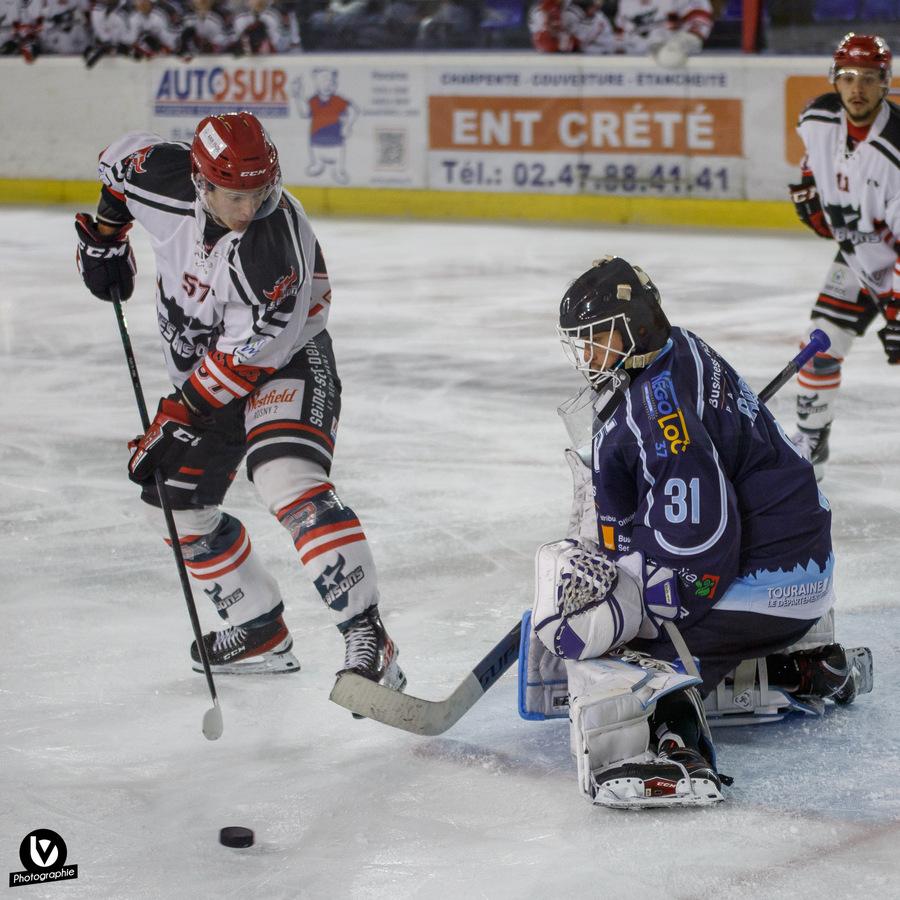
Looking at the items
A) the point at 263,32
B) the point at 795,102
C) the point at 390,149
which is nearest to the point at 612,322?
the point at 795,102

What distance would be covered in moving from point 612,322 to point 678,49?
754 cm

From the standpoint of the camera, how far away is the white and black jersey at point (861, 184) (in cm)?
467

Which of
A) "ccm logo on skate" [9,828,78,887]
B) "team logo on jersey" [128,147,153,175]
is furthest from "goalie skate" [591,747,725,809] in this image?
"team logo on jersey" [128,147,153,175]

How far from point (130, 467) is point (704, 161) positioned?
7.41 meters

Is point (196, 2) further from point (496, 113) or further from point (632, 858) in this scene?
point (632, 858)

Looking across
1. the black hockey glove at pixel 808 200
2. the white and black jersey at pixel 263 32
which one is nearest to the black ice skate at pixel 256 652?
the black hockey glove at pixel 808 200

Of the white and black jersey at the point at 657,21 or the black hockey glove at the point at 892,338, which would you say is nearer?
the black hockey glove at the point at 892,338

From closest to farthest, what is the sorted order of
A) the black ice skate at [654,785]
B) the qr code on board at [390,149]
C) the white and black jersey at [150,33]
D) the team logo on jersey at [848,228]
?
the black ice skate at [654,785] → the team logo on jersey at [848,228] → the qr code on board at [390,149] → the white and black jersey at [150,33]

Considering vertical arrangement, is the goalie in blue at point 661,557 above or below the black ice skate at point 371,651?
above

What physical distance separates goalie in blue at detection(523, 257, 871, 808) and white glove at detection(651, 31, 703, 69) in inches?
288

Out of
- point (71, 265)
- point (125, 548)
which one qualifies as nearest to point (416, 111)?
point (71, 265)

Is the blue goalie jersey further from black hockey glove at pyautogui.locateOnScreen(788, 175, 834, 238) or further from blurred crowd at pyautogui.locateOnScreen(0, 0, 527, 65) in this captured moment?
blurred crowd at pyautogui.locateOnScreen(0, 0, 527, 65)

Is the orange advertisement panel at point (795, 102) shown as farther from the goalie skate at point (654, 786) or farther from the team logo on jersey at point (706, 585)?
the goalie skate at point (654, 786)

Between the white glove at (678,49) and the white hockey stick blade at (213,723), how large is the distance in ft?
25.2
